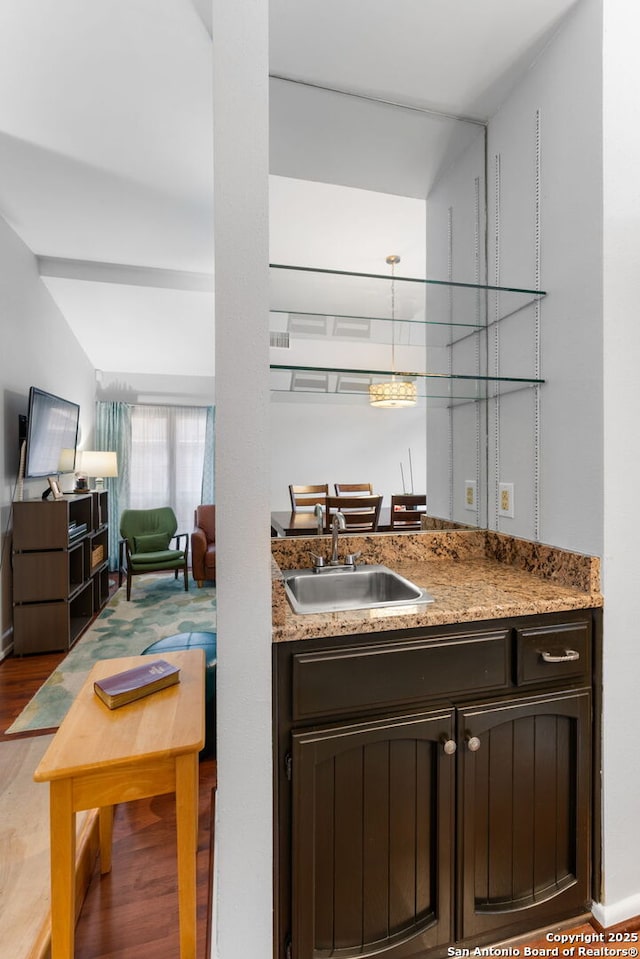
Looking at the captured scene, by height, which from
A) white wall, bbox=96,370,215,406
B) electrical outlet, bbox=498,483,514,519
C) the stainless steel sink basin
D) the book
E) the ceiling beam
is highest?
the ceiling beam

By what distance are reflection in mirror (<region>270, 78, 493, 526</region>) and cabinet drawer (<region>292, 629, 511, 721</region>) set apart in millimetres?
666

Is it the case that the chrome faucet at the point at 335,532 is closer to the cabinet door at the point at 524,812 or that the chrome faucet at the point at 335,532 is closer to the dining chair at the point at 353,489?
the dining chair at the point at 353,489

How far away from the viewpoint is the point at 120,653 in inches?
126

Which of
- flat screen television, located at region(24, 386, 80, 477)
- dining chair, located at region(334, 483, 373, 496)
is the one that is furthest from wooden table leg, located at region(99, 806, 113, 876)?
flat screen television, located at region(24, 386, 80, 477)

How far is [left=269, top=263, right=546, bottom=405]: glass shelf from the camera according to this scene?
60.4 inches

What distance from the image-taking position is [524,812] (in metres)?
1.25

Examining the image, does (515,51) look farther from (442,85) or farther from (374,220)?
(374,220)

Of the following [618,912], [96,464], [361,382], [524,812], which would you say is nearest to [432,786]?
[524,812]

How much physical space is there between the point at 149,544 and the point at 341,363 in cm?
393

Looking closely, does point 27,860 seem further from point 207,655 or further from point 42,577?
point 42,577

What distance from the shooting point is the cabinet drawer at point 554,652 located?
1.22 meters

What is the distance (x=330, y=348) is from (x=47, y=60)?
1.78 m

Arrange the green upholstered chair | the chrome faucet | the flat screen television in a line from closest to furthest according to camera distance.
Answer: the chrome faucet, the flat screen television, the green upholstered chair

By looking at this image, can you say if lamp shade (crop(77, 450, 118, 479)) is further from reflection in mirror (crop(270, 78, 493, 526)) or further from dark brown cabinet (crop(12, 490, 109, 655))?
reflection in mirror (crop(270, 78, 493, 526))
